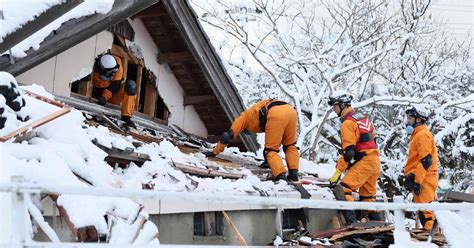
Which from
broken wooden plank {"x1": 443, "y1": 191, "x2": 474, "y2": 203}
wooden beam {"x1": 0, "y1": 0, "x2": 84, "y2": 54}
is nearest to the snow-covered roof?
wooden beam {"x1": 0, "y1": 0, "x2": 84, "y2": 54}

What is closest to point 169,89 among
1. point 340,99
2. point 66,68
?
point 66,68

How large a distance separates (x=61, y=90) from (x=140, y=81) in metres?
1.88

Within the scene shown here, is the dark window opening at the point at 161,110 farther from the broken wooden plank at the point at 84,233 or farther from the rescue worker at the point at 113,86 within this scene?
the broken wooden plank at the point at 84,233

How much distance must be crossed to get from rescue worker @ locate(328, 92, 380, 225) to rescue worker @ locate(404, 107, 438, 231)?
21.9 inches

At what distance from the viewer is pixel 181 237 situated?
5.40 meters

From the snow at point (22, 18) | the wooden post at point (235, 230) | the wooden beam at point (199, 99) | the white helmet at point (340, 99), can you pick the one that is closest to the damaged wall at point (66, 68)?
the snow at point (22, 18)

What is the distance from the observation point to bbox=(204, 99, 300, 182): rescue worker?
714 centimetres

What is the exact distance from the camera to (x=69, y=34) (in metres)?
5.38

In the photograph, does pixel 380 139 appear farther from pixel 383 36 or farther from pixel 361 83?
pixel 383 36

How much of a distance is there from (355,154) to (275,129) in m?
1.22

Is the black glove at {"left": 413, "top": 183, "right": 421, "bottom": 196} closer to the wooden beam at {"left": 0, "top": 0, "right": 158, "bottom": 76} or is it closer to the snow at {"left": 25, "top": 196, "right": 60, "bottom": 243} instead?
the wooden beam at {"left": 0, "top": 0, "right": 158, "bottom": 76}

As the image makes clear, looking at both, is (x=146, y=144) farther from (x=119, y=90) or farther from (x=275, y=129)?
(x=275, y=129)

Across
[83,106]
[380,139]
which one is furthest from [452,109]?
[83,106]

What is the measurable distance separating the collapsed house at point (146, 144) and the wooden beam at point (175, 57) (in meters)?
0.02
